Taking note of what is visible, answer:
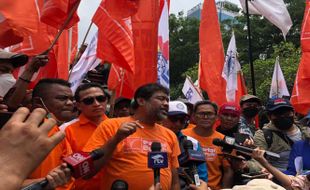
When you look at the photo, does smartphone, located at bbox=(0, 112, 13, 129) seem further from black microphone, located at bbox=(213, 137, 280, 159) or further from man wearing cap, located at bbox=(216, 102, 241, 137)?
man wearing cap, located at bbox=(216, 102, 241, 137)

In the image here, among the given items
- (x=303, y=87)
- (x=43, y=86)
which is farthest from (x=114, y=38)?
(x=303, y=87)

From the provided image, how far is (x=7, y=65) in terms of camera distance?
3.35 metres

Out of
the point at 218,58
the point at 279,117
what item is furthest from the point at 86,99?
the point at 218,58

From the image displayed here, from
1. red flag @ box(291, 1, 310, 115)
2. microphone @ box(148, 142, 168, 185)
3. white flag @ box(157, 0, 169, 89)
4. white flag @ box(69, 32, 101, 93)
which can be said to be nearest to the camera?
microphone @ box(148, 142, 168, 185)

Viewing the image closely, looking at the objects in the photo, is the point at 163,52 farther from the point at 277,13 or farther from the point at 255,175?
the point at 277,13

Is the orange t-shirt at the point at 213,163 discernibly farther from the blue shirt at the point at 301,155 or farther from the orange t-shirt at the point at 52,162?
the orange t-shirt at the point at 52,162

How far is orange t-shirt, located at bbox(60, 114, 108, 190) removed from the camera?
3365 mm

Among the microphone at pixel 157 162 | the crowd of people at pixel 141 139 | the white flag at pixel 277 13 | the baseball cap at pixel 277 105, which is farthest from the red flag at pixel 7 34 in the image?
the white flag at pixel 277 13

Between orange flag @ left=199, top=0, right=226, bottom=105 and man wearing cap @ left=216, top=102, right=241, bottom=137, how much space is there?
2433 millimetres

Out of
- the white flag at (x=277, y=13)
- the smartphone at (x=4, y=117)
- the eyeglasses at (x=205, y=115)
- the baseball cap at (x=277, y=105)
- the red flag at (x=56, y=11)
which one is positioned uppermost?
the white flag at (x=277, y=13)

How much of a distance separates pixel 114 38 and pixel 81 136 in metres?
1.79

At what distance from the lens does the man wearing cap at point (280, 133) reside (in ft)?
14.2

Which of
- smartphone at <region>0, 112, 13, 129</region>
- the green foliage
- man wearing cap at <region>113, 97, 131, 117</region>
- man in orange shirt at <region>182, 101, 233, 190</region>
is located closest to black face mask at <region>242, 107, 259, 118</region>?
man in orange shirt at <region>182, 101, 233, 190</region>

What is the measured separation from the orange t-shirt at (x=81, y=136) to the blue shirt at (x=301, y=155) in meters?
1.54
